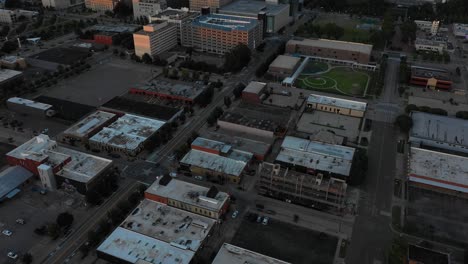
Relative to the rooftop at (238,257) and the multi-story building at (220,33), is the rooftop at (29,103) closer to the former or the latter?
the multi-story building at (220,33)

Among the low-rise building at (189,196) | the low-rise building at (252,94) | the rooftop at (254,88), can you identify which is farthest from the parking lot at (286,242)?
the rooftop at (254,88)

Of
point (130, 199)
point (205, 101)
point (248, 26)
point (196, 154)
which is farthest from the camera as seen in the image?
point (248, 26)

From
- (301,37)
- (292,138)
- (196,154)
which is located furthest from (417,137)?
(301,37)

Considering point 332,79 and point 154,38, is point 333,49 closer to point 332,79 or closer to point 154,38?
point 332,79

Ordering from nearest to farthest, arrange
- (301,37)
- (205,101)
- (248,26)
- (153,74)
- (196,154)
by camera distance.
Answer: (196,154)
(205,101)
(153,74)
(248,26)
(301,37)

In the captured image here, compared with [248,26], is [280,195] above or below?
below

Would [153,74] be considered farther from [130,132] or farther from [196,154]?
[196,154]

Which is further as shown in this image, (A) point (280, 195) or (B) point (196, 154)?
(B) point (196, 154)

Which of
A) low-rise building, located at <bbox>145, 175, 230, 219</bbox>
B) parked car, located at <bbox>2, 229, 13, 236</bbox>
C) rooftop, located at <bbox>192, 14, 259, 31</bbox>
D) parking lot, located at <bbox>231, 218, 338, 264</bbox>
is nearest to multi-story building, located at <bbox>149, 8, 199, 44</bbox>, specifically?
rooftop, located at <bbox>192, 14, 259, 31</bbox>
